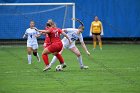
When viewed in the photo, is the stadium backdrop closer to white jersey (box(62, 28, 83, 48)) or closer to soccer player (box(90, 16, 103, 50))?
soccer player (box(90, 16, 103, 50))

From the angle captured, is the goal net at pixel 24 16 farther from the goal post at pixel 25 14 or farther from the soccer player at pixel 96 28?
the soccer player at pixel 96 28

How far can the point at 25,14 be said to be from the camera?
39.5m

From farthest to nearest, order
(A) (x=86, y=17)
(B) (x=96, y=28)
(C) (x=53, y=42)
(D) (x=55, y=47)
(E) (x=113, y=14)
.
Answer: (E) (x=113, y=14) < (A) (x=86, y=17) < (B) (x=96, y=28) < (C) (x=53, y=42) < (D) (x=55, y=47)

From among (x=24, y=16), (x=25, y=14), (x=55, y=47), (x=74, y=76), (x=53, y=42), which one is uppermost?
(x=25, y=14)

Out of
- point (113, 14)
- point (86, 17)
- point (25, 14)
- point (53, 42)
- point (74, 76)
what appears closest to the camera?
point (74, 76)

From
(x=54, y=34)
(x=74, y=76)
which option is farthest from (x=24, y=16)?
(x=74, y=76)

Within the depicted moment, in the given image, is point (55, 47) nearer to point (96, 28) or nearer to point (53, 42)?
point (53, 42)

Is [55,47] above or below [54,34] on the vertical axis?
below

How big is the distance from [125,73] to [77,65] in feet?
13.2

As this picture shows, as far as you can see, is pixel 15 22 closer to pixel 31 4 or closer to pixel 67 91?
pixel 31 4

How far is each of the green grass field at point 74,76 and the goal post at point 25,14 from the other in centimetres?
686

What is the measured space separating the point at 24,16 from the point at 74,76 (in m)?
18.1

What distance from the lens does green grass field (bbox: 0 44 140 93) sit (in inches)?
738

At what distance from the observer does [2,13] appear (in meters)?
39.2
